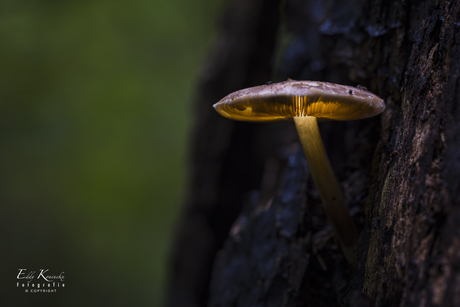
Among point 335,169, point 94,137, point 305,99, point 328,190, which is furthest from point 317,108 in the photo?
point 94,137

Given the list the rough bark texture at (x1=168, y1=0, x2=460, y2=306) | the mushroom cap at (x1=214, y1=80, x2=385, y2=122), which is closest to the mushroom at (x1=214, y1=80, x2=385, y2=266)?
the mushroom cap at (x1=214, y1=80, x2=385, y2=122)

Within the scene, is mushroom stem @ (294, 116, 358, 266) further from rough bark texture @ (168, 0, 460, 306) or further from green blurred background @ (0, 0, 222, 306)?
green blurred background @ (0, 0, 222, 306)

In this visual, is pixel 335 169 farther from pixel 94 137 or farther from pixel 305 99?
pixel 94 137

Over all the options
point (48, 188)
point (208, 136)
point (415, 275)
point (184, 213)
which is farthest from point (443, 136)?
point (48, 188)

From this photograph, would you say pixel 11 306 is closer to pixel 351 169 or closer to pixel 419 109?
pixel 351 169

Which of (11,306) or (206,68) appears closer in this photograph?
(206,68)

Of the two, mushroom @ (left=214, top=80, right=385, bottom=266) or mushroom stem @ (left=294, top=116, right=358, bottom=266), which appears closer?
mushroom @ (left=214, top=80, right=385, bottom=266)

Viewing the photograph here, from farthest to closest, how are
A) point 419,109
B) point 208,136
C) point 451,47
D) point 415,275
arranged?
point 208,136, point 419,109, point 451,47, point 415,275
